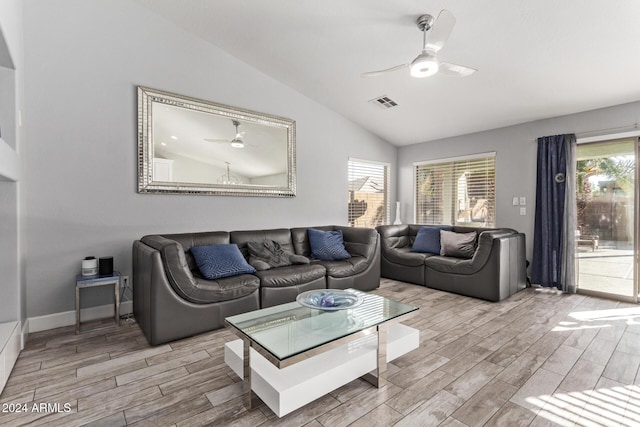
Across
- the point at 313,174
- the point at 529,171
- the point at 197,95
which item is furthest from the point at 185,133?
the point at 529,171

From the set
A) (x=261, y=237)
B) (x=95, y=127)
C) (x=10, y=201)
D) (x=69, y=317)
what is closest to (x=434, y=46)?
(x=261, y=237)

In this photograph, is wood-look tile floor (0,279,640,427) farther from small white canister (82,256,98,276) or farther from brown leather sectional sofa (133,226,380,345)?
small white canister (82,256,98,276)

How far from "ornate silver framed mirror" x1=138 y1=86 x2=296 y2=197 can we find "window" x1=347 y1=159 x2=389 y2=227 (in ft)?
4.37

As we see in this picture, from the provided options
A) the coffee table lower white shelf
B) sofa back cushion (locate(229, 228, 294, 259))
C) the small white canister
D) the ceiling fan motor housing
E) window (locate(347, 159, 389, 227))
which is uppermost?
the ceiling fan motor housing

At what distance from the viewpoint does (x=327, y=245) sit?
A: 4.03 m

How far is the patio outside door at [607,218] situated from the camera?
374 cm

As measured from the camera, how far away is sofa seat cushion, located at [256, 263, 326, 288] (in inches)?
122

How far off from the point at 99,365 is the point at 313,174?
342 cm

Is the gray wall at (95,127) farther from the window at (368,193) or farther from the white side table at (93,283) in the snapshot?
the window at (368,193)

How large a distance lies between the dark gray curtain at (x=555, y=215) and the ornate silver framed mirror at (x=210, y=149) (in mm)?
3446

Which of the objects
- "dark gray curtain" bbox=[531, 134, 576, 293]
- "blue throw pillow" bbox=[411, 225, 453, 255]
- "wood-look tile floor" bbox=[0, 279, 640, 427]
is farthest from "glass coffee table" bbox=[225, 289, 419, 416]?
"dark gray curtain" bbox=[531, 134, 576, 293]

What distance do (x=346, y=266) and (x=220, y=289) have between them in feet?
5.16

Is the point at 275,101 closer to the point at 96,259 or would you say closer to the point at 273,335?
the point at 96,259

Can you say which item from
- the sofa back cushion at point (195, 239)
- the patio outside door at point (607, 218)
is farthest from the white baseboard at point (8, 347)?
the patio outside door at point (607, 218)
